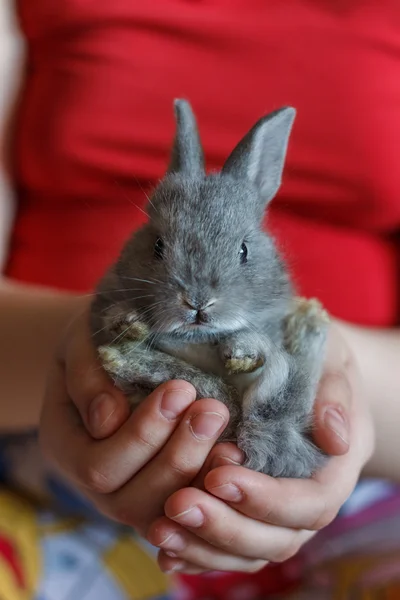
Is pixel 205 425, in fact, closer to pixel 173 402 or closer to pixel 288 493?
pixel 173 402

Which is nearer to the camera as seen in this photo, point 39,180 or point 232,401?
point 232,401

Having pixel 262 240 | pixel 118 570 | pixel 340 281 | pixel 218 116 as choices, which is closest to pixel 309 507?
pixel 262 240

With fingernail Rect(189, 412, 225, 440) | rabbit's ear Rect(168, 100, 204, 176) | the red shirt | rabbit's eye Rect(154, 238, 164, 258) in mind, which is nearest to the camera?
fingernail Rect(189, 412, 225, 440)

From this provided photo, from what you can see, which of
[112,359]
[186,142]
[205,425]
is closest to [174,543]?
[205,425]

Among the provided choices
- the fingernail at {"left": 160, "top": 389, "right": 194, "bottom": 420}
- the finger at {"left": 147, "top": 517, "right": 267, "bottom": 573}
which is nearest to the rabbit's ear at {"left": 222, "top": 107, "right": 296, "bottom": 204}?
the fingernail at {"left": 160, "top": 389, "right": 194, "bottom": 420}

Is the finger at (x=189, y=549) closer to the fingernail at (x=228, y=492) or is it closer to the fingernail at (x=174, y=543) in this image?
the fingernail at (x=174, y=543)

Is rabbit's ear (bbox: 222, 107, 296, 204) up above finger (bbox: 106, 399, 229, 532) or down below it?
above

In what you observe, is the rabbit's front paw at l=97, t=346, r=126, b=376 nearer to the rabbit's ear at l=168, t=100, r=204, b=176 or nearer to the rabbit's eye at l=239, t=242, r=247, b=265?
the rabbit's eye at l=239, t=242, r=247, b=265

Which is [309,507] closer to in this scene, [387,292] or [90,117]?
[387,292]
